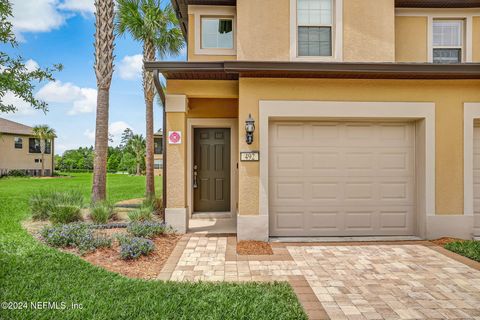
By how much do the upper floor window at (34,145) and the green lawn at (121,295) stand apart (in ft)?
100

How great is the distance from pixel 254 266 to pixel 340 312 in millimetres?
1625

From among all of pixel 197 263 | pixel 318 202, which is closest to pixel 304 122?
pixel 318 202

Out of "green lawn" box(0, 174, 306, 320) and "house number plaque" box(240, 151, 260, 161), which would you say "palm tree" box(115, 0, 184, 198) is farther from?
"green lawn" box(0, 174, 306, 320)

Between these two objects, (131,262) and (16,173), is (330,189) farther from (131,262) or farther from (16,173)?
(16,173)

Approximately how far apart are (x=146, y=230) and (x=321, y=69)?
16.0ft

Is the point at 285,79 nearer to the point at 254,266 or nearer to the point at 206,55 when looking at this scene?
the point at 206,55

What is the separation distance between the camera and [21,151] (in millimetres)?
28047

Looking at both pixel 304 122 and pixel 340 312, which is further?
pixel 304 122

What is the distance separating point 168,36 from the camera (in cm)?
1180

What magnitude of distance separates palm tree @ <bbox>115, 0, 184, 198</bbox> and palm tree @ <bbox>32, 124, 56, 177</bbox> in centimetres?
2360

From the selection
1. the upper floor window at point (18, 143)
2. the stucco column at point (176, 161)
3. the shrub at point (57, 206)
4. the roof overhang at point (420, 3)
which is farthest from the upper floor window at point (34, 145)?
the stucco column at point (176, 161)

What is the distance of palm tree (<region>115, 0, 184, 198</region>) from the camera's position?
10.6 meters

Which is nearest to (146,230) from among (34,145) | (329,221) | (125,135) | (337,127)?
(329,221)

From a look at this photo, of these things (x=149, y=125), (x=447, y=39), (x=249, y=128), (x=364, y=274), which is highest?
(x=447, y=39)
